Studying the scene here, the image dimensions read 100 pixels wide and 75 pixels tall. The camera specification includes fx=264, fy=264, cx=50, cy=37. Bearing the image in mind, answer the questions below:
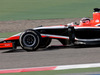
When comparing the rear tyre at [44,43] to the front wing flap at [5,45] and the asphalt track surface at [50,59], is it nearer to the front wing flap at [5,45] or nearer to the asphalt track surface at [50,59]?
the front wing flap at [5,45]

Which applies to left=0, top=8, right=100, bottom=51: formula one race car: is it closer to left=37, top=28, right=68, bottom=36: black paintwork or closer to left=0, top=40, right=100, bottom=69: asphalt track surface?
left=37, top=28, right=68, bottom=36: black paintwork

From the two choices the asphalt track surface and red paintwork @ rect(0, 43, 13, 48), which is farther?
red paintwork @ rect(0, 43, 13, 48)

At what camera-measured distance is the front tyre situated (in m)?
7.98

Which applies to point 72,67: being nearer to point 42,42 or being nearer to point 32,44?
point 32,44

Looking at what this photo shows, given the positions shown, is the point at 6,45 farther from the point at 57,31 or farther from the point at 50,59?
the point at 50,59

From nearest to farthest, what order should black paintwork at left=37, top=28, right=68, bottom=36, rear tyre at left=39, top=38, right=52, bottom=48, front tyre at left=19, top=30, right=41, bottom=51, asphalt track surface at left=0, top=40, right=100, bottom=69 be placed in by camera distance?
asphalt track surface at left=0, top=40, right=100, bottom=69 < front tyre at left=19, top=30, right=41, bottom=51 < black paintwork at left=37, top=28, right=68, bottom=36 < rear tyre at left=39, top=38, right=52, bottom=48

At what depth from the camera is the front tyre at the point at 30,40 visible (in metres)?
7.98

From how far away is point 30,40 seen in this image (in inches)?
319

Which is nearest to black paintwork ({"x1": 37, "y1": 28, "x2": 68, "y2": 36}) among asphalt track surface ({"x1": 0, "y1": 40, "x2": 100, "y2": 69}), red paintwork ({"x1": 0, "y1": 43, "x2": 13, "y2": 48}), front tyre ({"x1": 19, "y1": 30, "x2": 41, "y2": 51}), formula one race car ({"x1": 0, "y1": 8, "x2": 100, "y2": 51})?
formula one race car ({"x1": 0, "y1": 8, "x2": 100, "y2": 51})

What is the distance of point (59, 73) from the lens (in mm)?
5246

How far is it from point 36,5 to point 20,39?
14000 mm

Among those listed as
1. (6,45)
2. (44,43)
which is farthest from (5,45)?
(44,43)

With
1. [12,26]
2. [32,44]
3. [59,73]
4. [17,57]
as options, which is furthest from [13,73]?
[12,26]

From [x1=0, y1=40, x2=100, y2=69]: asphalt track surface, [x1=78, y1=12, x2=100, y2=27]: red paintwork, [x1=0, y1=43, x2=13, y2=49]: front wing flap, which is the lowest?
[x1=0, y1=40, x2=100, y2=69]: asphalt track surface
